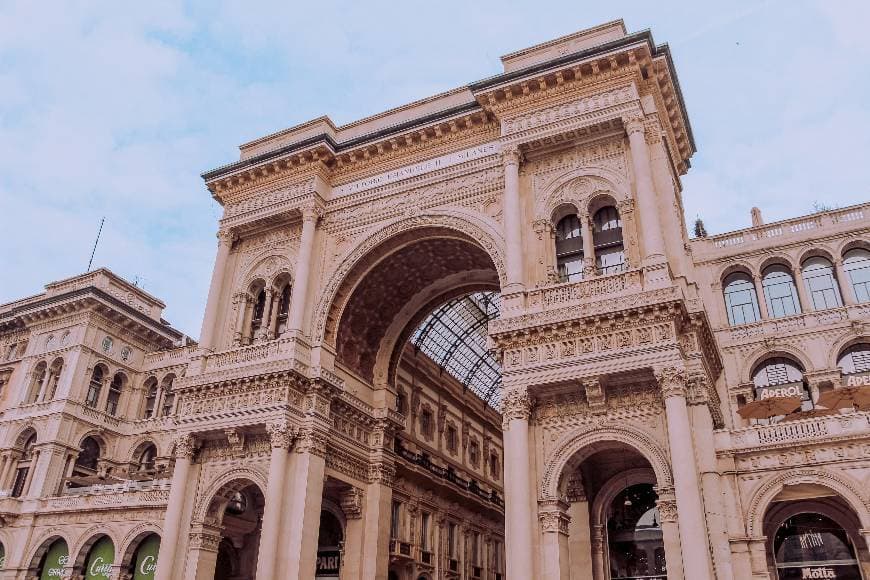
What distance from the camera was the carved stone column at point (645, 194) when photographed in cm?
2244

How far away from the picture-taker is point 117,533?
118 ft

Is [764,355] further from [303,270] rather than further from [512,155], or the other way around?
[303,270]

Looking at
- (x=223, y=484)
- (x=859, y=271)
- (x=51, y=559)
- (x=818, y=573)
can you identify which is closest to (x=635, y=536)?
(x=818, y=573)

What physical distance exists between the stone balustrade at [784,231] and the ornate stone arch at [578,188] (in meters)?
8.49

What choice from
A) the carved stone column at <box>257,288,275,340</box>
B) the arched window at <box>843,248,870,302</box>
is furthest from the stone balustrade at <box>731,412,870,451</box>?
the carved stone column at <box>257,288,275,340</box>

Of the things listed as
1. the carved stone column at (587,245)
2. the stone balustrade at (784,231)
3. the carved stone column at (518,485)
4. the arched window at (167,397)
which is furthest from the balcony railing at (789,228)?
the arched window at (167,397)

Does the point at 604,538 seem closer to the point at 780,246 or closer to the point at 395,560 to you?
the point at 395,560

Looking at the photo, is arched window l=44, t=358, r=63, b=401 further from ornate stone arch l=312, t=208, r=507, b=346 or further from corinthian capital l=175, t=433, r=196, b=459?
ornate stone arch l=312, t=208, r=507, b=346

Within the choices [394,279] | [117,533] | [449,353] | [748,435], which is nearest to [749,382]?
[748,435]

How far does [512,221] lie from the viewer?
985 inches

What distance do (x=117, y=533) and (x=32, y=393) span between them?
12715 mm

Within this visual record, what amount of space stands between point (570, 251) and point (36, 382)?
3529 cm

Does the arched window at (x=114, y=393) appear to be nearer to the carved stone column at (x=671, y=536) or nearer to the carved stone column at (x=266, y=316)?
the carved stone column at (x=266, y=316)

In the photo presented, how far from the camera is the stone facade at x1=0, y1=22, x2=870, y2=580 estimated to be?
845 inches
